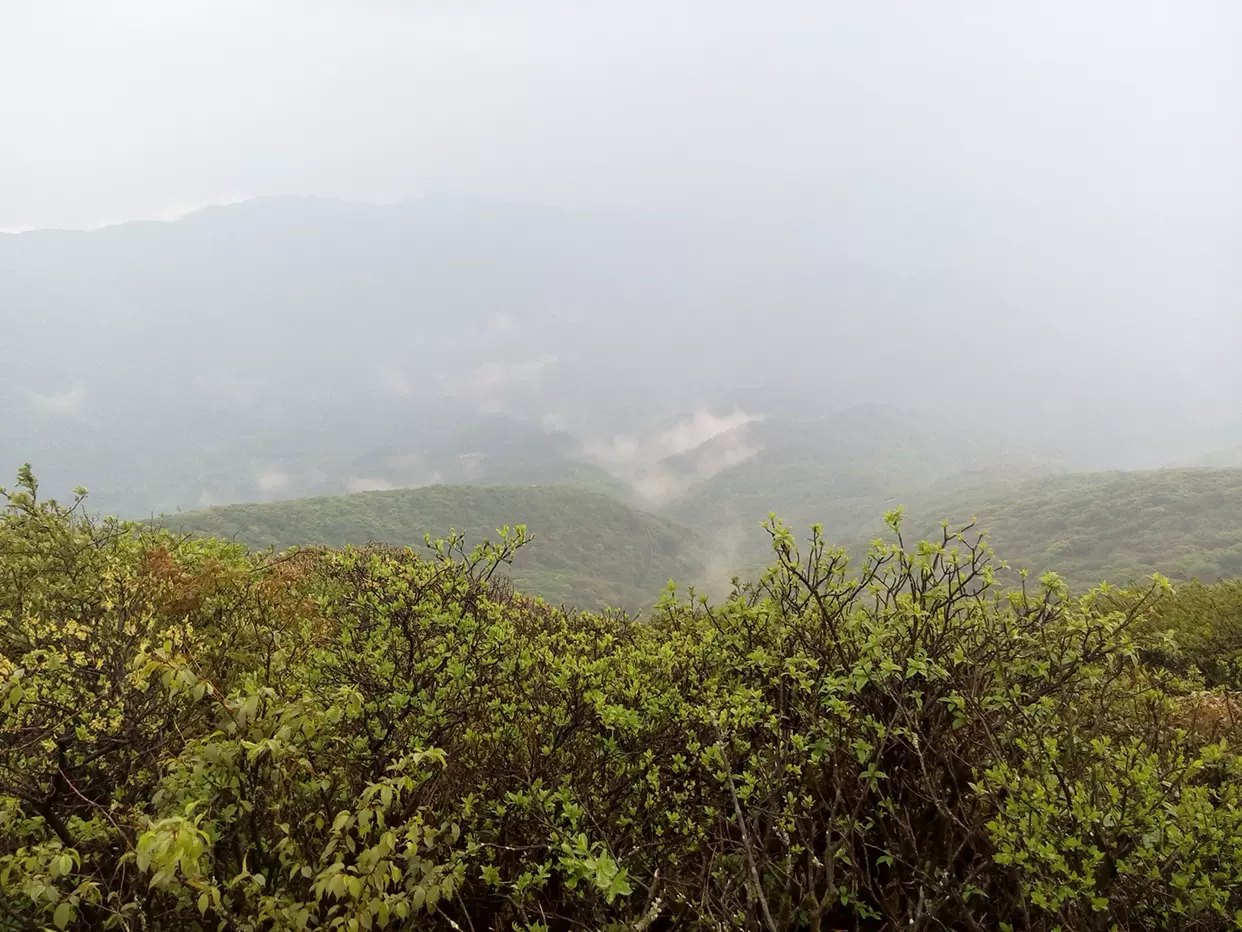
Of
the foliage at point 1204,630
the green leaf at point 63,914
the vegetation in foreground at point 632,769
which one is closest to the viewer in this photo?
the green leaf at point 63,914

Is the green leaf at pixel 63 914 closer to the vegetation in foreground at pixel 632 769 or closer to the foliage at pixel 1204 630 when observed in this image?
the vegetation in foreground at pixel 632 769

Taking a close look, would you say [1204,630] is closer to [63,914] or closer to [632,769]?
[632,769]

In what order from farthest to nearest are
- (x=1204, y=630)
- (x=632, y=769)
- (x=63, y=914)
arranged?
(x=1204, y=630), (x=632, y=769), (x=63, y=914)

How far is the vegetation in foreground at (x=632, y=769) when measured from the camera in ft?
14.8

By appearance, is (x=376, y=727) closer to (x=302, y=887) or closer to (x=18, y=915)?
(x=302, y=887)

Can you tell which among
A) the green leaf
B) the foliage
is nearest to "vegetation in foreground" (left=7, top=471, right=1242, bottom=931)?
the green leaf

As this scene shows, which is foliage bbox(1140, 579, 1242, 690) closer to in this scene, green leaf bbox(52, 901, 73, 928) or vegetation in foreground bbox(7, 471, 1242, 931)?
vegetation in foreground bbox(7, 471, 1242, 931)

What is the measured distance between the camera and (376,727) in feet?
20.3

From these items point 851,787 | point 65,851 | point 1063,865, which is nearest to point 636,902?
point 851,787

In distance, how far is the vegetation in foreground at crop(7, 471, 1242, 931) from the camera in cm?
452

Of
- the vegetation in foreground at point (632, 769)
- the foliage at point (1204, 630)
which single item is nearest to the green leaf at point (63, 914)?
the vegetation in foreground at point (632, 769)

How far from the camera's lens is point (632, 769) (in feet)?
21.3

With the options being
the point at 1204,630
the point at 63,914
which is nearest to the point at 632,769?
the point at 63,914

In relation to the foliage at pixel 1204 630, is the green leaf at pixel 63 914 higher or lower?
higher
